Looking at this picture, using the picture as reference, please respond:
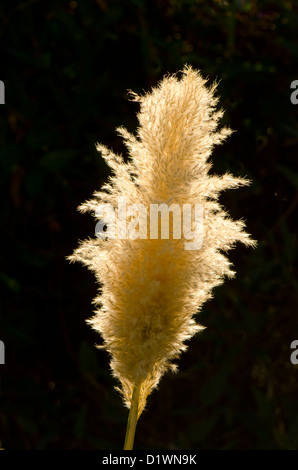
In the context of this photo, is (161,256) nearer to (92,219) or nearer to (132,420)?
(132,420)

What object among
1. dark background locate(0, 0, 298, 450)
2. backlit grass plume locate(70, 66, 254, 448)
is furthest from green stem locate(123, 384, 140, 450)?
dark background locate(0, 0, 298, 450)

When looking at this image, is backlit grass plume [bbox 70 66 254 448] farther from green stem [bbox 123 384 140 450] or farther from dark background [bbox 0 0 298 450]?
dark background [bbox 0 0 298 450]

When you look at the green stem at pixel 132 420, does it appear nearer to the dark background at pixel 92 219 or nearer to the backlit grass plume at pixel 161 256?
the backlit grass plume at pixel 161 256

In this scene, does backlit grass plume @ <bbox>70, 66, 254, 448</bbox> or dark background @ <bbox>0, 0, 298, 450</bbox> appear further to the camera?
dark background @ <bbox>0, 0, 298, 450</bbox>

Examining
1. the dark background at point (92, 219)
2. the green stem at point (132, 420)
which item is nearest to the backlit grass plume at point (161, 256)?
the green stem at point (132, 420)

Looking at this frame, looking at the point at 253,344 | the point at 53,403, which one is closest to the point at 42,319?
the point at 53,403

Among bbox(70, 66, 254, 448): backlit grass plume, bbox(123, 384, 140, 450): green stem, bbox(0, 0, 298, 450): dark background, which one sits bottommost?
bbox(123, 384, 140, 450): green stem

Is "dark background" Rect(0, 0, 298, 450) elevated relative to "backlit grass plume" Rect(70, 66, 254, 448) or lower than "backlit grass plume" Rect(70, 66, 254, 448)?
elevated

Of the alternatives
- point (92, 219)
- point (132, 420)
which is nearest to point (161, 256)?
point (132, 420)

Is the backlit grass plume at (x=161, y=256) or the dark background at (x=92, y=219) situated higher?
the dark background at (x=92, y=219)
